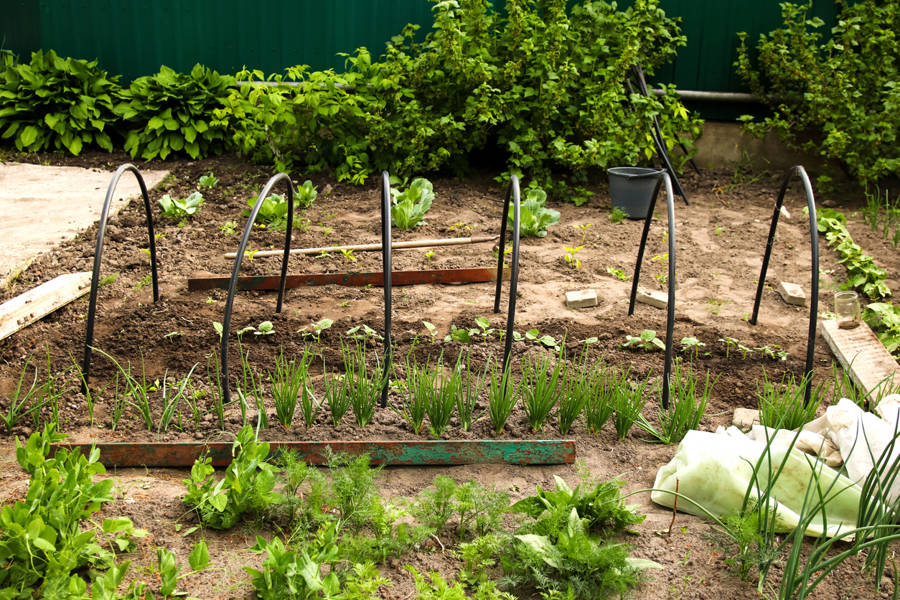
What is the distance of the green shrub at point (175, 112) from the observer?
7434 millimetres

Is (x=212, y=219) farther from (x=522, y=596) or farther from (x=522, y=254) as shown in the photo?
(x=522, y=596)

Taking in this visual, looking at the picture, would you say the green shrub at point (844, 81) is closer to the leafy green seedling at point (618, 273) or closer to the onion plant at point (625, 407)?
the leafy green seedling at point (618, 273)

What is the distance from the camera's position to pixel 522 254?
17.7 feet

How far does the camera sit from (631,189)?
6184mm

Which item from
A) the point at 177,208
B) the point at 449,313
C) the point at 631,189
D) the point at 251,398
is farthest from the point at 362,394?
the point at 631,189

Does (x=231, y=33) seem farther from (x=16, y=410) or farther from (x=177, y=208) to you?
(x=16, y=410)

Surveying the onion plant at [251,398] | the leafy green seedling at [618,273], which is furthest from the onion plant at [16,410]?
the leafy green seedling at [618,273]

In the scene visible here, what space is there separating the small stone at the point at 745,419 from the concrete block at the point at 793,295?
1750mm

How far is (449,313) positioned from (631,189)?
250 centimetres

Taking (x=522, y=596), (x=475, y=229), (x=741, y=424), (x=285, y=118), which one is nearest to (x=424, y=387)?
(x=522, y=596)

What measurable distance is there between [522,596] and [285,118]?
206 inches

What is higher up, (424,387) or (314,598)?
(424,387)

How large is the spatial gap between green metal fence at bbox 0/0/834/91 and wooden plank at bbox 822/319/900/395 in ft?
13.4

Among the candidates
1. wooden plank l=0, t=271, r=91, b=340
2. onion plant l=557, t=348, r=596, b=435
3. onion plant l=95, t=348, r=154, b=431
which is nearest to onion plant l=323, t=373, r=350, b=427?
onion plant l=95, t=348, r=154, b=431
